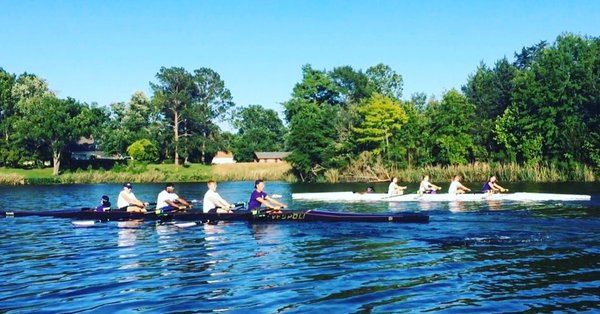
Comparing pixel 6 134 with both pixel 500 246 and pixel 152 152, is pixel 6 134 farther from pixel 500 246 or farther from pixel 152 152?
pixel 500 246

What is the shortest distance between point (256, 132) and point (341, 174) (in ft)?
224

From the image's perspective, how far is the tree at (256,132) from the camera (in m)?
125

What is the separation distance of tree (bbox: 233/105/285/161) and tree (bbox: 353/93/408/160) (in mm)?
50772

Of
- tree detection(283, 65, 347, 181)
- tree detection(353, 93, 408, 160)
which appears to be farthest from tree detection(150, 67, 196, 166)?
tree detection(353, 93, 408, 160)

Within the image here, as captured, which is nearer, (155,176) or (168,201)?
(168,201)

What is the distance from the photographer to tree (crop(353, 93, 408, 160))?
7462cm

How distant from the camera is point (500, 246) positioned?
16.6 m

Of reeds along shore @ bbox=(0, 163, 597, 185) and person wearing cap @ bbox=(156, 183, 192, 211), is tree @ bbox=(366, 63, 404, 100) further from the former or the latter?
person wearing cap @ bbox=(156, 183, 192, 211)

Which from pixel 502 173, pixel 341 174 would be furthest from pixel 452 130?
pixel 502 173

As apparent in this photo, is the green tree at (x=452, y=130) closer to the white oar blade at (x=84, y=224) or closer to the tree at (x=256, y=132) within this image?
the white oar blade at (x=84, y=224)

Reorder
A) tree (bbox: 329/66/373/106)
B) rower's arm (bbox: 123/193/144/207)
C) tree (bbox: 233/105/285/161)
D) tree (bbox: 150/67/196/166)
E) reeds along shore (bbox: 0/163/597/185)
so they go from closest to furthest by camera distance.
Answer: rower's arm (bbox: 123/193/144/207) < reeds along shore (bbox: 0/163/597/185) < tree (bbox: 150/67/196/166) < tree (bbox: 329/66/373/106) < tree (bbox: 233/105/285/161)

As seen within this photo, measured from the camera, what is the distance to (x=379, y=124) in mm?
75125

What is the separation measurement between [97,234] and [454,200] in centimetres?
1828

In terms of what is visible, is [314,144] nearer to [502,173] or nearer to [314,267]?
[502,173]
